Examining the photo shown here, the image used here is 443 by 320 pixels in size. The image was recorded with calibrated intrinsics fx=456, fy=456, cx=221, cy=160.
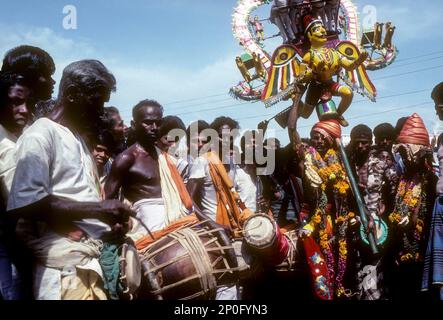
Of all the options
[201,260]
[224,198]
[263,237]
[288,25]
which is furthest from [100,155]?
[288,25]

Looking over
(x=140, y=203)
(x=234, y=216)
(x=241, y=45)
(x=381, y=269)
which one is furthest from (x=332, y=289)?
(x=241, y=45)

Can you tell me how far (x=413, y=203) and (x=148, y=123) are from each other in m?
2.54

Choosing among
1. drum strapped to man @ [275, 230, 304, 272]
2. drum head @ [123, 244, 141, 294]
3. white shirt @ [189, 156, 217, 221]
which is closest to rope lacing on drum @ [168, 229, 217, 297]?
drum head @ [123, 244, 141, 294]

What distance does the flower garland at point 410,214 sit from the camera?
4.21 m

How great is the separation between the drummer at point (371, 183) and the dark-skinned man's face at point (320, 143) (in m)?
0.53

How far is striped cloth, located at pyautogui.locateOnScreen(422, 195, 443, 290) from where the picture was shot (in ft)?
12.3

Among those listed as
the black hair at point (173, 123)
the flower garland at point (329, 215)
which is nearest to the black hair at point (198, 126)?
the black hair at point (173, 123)

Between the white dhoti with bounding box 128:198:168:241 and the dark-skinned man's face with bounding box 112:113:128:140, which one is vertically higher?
the dark-skinned man's face with bounding box 112:113:128:140

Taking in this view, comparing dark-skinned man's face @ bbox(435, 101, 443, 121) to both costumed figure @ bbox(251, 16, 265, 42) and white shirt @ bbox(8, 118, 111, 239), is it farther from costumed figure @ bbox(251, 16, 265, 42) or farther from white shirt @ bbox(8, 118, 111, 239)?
costumed figure @ bbox(251, 16, 265, 42)

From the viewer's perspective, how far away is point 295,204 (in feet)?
18.6

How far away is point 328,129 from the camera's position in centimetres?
467

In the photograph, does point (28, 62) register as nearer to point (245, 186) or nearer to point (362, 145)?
point (245, 186)

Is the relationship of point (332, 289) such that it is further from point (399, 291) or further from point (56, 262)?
point (56, 262)

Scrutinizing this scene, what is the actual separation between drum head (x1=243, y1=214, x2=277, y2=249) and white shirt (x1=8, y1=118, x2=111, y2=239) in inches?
69.1
